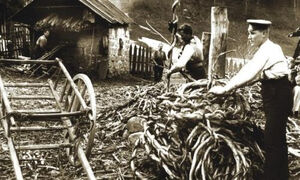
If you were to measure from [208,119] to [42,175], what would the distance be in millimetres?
2462

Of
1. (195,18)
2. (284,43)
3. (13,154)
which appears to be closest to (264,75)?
(13,154)

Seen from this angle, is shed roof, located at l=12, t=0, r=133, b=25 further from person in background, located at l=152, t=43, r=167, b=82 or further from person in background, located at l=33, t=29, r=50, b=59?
person in background, located at l=152, t=43, r=167, b=82

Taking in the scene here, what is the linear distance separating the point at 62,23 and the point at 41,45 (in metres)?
1.10

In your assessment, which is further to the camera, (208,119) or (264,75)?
(208,119)

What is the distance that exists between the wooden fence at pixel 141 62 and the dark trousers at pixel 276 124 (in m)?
12.1

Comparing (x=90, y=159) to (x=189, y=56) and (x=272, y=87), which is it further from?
(x=272, y=87)

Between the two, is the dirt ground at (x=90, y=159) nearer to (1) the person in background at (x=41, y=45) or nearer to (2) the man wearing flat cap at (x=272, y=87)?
(2) the man wearing flat cap at (x=272, y=87)

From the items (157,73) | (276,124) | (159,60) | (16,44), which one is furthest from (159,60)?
(276,124)

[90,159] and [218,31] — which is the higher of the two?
[218,31]

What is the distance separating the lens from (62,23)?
16156 mm

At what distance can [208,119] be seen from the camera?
204 inches

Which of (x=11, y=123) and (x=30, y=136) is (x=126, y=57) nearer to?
(x=30, y=136)

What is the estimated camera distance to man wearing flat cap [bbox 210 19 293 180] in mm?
4711

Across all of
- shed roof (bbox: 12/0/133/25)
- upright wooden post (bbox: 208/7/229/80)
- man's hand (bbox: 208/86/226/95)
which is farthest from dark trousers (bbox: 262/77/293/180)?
shed roof (bbox: 12/0/133/25)
